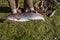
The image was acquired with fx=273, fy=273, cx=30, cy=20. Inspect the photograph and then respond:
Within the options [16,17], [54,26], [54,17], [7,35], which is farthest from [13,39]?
[54,17]

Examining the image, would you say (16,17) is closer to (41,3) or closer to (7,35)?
(7,35)

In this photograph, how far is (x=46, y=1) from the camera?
25.3ft

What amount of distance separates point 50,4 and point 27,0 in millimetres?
964

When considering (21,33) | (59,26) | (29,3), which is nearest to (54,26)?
(59,26)

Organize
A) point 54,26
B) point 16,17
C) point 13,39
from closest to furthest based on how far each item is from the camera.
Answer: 1. point 13,39
2. point 16,17
3. point 54,26

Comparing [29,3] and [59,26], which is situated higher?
[29,3]

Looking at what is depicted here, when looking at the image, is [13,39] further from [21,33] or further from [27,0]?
[27,0]

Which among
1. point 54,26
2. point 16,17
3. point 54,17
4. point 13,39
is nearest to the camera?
point 13,39

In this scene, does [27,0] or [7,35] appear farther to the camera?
[27,0]

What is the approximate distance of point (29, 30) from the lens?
19.0 feet

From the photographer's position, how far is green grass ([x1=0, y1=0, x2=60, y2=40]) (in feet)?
18.1

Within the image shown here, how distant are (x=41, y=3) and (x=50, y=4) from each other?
0.29m

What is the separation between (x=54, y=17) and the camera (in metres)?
7.48

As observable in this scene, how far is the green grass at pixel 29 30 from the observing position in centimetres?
552
